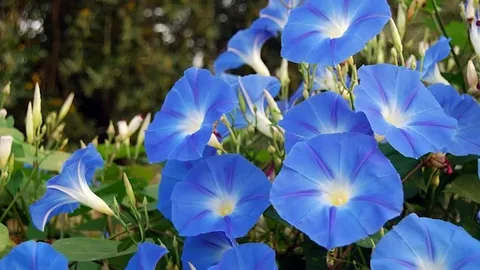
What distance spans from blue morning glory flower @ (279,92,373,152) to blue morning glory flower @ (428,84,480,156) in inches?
4.0

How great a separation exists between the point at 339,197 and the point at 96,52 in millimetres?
3608

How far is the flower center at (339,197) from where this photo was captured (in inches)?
21.5

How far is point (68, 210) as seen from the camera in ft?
2.47

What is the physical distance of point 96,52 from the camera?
401cm

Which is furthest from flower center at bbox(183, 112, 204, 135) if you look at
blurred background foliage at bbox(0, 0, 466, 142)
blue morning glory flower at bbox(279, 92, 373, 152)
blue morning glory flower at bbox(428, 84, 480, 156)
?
blurred background foliage at bbox(0, 0, 466, 142)

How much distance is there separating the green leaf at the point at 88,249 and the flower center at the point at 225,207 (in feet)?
0.34

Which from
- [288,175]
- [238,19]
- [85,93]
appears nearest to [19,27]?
[85,93]

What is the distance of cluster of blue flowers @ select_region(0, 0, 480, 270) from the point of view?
1.68 ft

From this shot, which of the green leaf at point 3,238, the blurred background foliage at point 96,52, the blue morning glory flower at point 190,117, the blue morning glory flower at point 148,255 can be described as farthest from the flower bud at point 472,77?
the blurred background foliage at point 96,52

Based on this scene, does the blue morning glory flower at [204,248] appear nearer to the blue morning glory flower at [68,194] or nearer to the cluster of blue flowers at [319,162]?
the cluster of blue flowers at [319,162]

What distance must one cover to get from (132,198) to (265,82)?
0.22 metres

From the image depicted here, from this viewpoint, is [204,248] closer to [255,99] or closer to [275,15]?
[255,99]

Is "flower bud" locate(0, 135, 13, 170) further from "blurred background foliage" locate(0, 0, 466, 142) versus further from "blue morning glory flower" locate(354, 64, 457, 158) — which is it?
"blurred background foliage" locate(0, 0, 466, 142)

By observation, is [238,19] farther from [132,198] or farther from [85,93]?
[132,198]
